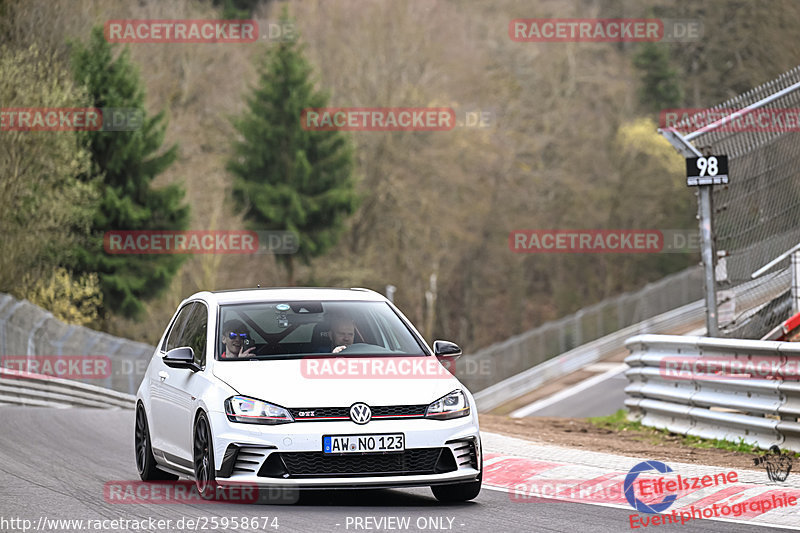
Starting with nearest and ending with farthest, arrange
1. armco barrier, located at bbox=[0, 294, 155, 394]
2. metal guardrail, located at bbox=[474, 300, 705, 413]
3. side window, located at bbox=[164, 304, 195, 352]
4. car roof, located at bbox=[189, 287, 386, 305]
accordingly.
A: car roof, located at bbox=[189, 287, 386, 305], side window, located at bbox=[164, 304, 195, 352], armco barrier, located at bbox=[0, 294, 155, 394], metal guardrail, located at bbox=[474, 300, 705, 413]

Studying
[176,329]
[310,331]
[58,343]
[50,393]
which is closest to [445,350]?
[310,331]

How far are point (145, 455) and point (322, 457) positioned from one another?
112 inches

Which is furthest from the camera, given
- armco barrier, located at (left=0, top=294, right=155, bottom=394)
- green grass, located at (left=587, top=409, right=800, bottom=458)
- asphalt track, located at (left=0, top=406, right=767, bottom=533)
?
armco barrier, located at (left=0, top=294, right=155, bottom=394)

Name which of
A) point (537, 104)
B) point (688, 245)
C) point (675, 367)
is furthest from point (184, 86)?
point (675, 367)

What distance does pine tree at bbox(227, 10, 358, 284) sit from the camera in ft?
201

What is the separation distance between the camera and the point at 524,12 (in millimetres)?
72938

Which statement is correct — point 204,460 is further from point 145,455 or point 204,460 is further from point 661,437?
point 661,437

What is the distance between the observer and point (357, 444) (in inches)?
351

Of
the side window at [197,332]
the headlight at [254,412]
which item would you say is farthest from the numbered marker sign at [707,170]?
the headlight at [254,412]

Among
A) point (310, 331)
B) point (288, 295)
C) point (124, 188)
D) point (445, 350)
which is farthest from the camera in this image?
point (124, 188)

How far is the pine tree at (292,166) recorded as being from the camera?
6128cm

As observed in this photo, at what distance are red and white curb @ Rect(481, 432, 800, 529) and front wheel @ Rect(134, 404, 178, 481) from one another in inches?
108

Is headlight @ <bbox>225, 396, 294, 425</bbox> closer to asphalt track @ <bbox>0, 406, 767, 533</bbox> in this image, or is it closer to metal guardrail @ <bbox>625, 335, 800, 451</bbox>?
asphalt track @ <bbox>0, 406, 767, 533</bbox>

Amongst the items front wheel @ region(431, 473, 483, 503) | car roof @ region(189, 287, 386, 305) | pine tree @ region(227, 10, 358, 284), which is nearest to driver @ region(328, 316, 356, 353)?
car roof @ region(189, 287, 386, 305)
